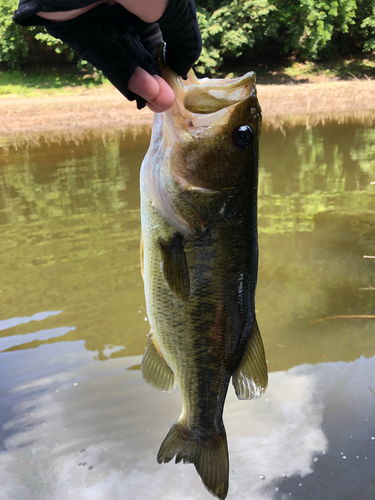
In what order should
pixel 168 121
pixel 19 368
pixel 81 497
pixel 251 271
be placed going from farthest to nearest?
pixel 19 368
pixel 81 497
pixel 251 271
pixel 168 121

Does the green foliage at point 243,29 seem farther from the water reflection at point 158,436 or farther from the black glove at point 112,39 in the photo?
the black glove at point 112,39

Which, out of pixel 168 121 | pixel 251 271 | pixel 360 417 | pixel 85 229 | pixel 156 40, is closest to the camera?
pixel 156 40

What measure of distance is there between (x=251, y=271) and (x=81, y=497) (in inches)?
106

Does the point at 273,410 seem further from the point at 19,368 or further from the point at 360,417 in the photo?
the point at 19,368

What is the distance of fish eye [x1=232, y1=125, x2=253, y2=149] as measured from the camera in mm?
1830

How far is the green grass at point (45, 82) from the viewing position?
966 inches

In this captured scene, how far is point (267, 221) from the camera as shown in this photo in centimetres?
878

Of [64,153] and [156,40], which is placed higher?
[156,40]

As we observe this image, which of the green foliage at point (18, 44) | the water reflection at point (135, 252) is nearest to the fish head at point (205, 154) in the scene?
the water reflection at point (135, 252)

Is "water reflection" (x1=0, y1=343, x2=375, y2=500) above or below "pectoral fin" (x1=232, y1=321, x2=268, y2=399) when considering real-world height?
below

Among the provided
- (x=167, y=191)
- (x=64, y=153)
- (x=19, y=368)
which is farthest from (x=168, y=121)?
(x=64, y=153)

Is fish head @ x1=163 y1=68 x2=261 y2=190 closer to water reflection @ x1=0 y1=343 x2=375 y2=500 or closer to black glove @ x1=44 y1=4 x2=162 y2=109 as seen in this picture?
black glove @ x1=44 y1=4 x2=162 y2=109

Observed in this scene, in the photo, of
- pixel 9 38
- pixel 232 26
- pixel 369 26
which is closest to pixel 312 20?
pixel 232 26

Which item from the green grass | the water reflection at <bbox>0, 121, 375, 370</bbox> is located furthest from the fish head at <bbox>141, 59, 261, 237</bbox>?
the green grass
